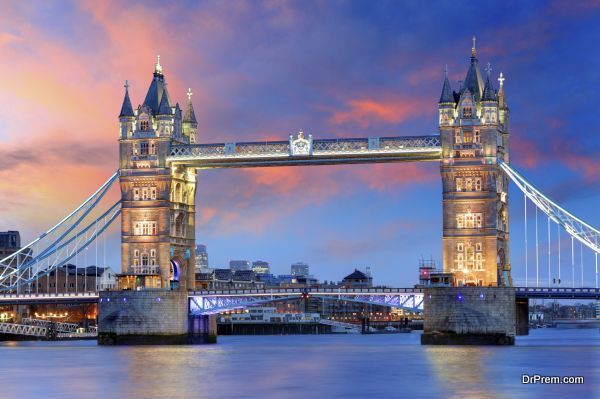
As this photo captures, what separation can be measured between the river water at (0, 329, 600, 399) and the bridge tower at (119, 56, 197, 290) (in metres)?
11.0

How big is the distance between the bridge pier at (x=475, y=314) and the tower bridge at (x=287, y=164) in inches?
12.3

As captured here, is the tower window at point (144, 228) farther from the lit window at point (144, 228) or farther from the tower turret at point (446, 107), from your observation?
the tower turret at point (446, 107)

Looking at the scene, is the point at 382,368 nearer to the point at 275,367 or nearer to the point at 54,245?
the point at 275,367

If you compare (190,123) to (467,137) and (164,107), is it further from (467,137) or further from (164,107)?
(467,137)

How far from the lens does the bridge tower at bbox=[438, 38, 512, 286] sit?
113812 mm

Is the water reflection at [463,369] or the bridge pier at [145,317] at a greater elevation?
the bridge pier at [145,317]

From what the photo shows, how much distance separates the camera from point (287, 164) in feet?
394

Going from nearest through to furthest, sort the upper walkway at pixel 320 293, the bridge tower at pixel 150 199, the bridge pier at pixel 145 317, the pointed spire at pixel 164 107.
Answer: the upper walkway at pixel 320 293, the bridge pier at pixel 145 317, the bridge tower at pixel 150 199, the pointed spire at pixel 164 107

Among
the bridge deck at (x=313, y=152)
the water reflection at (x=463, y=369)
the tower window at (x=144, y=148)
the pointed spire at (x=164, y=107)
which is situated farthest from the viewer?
the pointed spire at (x=164, y=107)

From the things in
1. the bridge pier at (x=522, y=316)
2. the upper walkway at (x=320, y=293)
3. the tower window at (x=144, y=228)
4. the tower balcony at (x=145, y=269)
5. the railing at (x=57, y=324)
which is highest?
the tower window at (x=144, y=228)

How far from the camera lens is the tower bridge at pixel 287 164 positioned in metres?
114

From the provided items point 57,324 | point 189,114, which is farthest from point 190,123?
point 57,324

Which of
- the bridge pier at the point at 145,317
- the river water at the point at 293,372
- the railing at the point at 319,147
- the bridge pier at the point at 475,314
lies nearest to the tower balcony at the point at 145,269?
the bridge pier at the point at 145,317

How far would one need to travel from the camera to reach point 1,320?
18175cm
